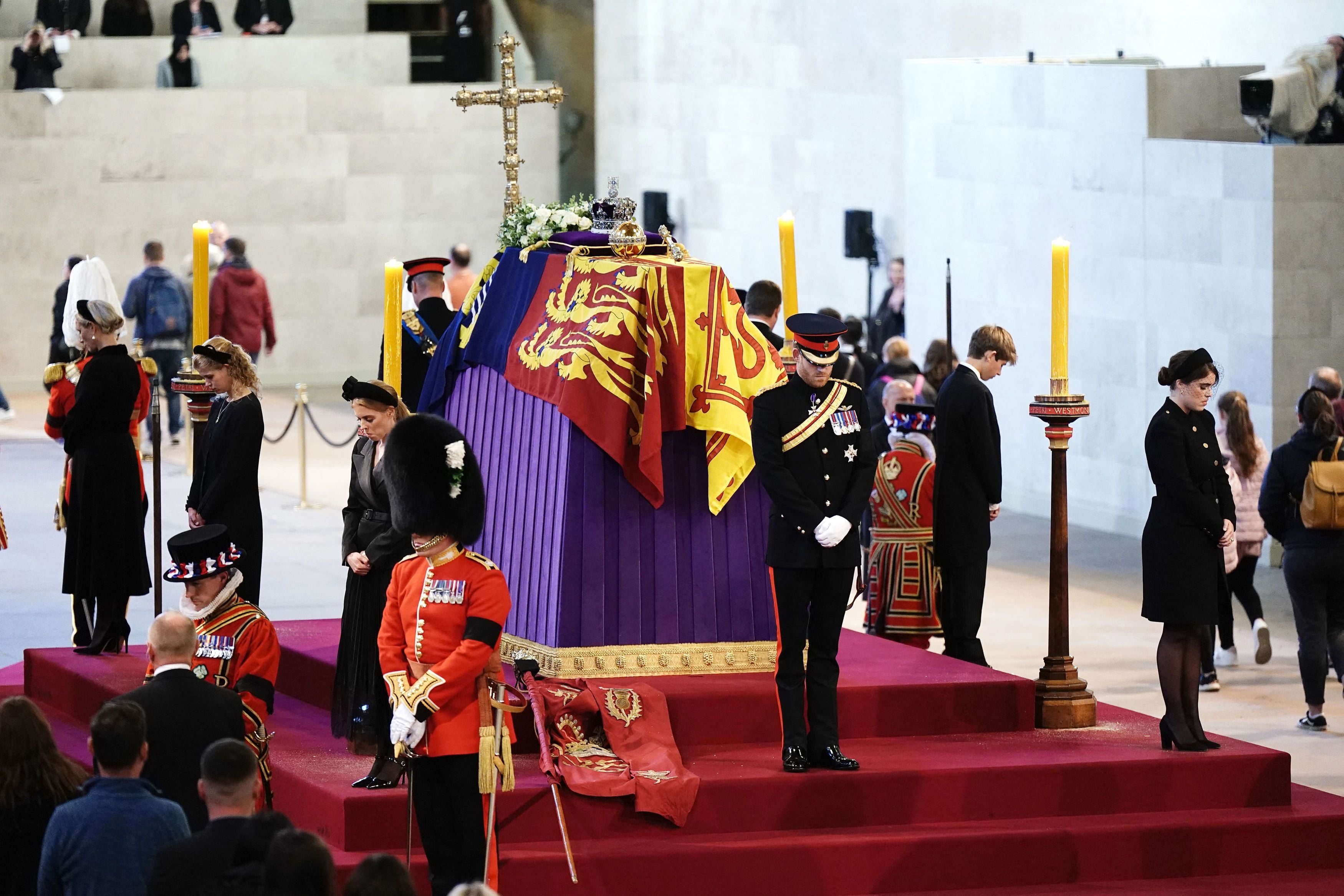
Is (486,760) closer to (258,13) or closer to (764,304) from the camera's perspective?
(764,304)

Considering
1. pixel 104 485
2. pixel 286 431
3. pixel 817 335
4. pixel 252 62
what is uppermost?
pixel 252 62

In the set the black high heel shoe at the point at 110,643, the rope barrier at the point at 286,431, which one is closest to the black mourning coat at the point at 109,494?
the black high heel shoe at the point at 110,643

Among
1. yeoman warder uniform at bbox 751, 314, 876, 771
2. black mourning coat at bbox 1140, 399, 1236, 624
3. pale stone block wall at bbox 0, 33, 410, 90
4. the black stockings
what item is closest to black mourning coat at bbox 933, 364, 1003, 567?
black mourning coat at bbox 1140, 399, 1236, 624

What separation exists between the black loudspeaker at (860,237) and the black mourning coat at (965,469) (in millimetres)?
8859

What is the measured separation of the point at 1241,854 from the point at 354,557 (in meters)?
3.23

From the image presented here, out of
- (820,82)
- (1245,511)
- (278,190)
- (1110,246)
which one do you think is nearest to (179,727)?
(1245,511)

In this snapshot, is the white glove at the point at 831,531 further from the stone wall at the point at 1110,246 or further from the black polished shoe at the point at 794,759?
the stone wall at the point at 1110,246

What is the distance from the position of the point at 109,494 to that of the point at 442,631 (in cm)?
341

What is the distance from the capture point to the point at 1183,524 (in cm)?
779

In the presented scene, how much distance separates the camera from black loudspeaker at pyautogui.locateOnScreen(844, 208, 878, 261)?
1783 cm

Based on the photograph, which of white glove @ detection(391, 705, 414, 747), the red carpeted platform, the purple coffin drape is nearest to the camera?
white glove @ detection(391, 705, 414, 747)

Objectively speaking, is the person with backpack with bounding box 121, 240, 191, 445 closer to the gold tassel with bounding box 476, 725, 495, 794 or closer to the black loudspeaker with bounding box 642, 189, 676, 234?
the black loudspeaker with bounding box 642, 189, 676, 234

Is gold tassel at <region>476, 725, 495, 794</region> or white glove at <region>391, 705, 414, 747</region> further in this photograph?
gold tassel at <region>476, 725, 495, 794</region>

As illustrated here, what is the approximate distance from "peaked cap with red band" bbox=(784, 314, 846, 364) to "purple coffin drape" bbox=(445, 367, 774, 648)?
0.96 meters
